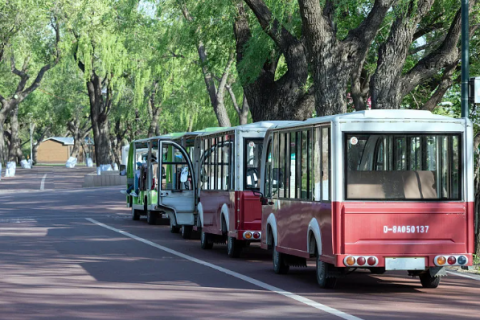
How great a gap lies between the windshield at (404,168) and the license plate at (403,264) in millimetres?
836

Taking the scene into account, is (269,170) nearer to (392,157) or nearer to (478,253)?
(392,157)

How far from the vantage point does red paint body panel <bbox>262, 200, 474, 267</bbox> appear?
12.8m

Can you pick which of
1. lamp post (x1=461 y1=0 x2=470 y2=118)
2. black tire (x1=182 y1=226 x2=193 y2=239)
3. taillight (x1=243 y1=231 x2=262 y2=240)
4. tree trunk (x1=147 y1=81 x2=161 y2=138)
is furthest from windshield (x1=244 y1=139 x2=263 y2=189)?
tree trunk (x1=147 y1=81 x2=161 y2=138)

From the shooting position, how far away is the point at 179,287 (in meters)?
13.4

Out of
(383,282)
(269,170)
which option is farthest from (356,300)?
(269,170)

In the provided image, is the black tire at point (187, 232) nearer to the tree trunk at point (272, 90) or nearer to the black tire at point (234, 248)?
the tree trunk at point (272, 90)

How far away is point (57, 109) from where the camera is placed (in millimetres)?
107812

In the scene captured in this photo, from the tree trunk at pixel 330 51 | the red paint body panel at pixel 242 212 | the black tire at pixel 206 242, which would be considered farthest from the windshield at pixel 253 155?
the tree trunk at pixel 330 51

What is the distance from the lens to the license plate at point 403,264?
12.7 m

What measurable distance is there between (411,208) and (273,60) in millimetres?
15459

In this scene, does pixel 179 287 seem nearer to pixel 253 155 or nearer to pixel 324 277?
pixel 324 277

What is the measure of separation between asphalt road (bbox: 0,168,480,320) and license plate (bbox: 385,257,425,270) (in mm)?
385

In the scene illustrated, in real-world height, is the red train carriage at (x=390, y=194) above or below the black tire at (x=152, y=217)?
above

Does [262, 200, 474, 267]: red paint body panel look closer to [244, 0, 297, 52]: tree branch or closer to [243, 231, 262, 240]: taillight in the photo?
[243, 231, 262, 240]: taillight
